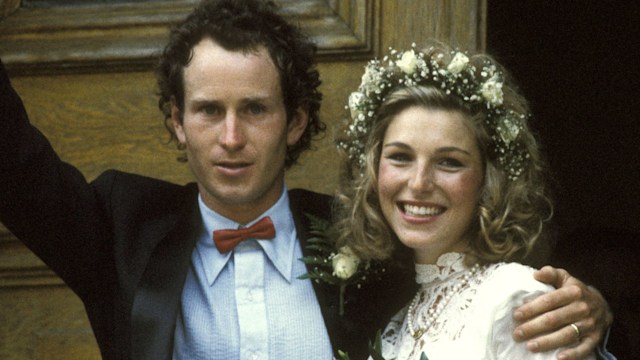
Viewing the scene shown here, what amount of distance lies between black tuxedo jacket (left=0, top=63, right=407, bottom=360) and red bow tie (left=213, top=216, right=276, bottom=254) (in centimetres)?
7

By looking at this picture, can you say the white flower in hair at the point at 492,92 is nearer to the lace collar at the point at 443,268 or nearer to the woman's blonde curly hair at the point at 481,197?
the woman's blonde curly hair at the point at 481,197

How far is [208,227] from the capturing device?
3199 mm

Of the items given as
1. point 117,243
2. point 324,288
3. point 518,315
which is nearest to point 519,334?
point 518,315

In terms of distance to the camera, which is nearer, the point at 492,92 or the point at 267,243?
the point at 492,92

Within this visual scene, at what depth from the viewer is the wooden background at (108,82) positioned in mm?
3594

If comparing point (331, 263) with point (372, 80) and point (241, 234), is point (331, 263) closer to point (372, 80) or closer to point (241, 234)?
point (241, 234)

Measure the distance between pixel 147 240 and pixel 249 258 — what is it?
28cm

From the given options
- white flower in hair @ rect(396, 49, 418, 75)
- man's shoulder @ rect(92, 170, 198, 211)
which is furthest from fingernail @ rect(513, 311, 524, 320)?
man's shoulder @ rect(92, 170, 198, 211)

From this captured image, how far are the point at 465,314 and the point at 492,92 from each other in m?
0.55

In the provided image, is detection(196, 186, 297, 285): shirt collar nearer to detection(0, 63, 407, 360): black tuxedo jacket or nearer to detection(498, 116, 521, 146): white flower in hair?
detection(0, 63, 407, 360): black tuxedo jacket

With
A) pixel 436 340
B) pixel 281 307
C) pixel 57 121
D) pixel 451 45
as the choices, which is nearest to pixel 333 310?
pixel 281 307

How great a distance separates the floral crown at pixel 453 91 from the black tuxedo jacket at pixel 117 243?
38 centimetres

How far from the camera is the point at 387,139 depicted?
9.76ft

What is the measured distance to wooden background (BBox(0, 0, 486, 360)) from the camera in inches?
141
